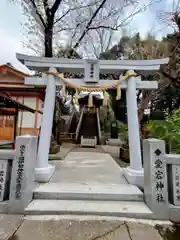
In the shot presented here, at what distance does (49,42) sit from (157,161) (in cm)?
774

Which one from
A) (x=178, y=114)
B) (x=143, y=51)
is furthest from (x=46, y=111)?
(x=143, y=51)

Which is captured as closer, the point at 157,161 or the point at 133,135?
the point at 157,161

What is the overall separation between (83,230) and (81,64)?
13.6 ft

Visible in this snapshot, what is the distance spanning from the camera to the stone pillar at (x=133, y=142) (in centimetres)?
441

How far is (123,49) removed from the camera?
17.8 m

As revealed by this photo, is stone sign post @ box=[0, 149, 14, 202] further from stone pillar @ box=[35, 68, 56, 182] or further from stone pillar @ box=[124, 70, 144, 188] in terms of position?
stone pillar @ box=[124, 70, 144, 188]

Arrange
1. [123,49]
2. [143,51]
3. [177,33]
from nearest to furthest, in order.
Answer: [177,33] → [143,51] → [123,49]

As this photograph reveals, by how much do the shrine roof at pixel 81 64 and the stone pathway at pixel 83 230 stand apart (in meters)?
3.93

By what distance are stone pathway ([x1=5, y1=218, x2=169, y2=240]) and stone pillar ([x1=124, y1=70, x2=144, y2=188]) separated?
1.58 meters

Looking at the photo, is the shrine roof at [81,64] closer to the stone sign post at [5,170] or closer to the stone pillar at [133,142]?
the stone pillar at [133,142]

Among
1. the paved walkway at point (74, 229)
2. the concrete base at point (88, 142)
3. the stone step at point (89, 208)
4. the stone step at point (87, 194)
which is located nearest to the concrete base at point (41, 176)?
the stone step at point (87, 194)

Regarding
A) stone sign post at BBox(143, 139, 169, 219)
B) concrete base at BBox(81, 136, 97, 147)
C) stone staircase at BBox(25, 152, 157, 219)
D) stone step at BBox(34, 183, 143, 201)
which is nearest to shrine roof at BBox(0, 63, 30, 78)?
concrete base at BBox(81, 136, 97, 147)

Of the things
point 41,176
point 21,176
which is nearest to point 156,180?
point 21,176

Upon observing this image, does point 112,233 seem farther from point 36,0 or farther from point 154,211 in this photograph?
point 36,0
